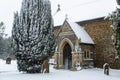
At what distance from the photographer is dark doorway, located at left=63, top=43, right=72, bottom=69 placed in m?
31.6

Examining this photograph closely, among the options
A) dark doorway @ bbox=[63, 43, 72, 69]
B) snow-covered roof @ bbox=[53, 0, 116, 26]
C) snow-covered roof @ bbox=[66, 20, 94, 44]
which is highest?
snow-covered roof @ bbox=[53, 0, 116, 26]

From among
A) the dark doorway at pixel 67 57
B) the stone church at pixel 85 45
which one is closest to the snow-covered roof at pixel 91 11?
the stone church at pixel 85 45

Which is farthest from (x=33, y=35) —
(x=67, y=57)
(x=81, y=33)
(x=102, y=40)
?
(x=102, y=40)

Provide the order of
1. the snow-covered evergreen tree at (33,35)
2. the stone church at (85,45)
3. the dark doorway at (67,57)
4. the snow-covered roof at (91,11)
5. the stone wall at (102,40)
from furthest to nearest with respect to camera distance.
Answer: the dark doorway at (67,57) → the snow-covered roof at (91,11) → the stone wall at (102,40) → the stone church at (85,45) → the snow-covered evergreen tree at (33,35)

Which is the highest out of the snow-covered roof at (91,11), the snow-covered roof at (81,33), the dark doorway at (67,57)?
the snow-covered roof at (91,11)

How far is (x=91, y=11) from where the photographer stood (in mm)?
33031

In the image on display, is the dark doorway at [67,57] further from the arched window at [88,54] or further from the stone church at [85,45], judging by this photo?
the arched window at [88,54]

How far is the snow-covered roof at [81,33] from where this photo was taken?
1165 inches

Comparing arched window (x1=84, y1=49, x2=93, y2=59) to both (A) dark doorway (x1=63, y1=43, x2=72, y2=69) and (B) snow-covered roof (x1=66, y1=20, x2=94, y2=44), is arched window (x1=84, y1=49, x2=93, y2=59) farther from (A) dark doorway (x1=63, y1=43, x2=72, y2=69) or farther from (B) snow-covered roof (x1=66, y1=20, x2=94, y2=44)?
(A) dark doorway (x1=63, y1=43, x2=72, y2=69)

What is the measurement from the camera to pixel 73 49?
29.3 metres

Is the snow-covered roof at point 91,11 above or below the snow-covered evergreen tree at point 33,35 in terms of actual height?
above

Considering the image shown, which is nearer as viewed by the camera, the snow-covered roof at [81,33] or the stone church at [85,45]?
the stone church at [85,45]

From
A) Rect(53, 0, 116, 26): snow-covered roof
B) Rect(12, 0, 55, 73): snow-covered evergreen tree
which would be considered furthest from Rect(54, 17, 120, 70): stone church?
Rect(12, 0, 55, 73): snow-covered evergreen tree

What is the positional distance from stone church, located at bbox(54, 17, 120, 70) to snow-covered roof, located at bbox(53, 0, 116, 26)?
2.78ft
